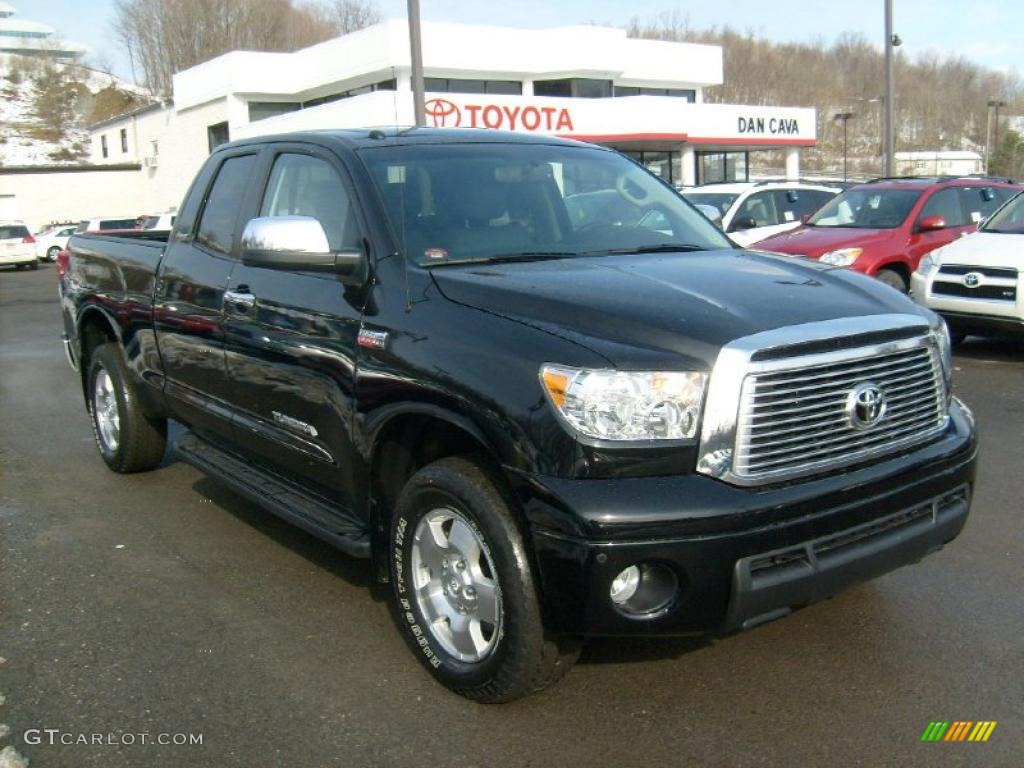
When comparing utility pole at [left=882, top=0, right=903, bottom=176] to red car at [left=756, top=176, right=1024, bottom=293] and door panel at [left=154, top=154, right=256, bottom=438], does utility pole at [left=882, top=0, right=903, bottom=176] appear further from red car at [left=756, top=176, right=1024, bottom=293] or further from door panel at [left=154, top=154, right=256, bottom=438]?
door panel at [left=154, top=154, right=256, bottom=438]

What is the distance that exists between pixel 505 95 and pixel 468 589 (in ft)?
115

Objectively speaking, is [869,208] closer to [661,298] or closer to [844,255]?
[844,255]

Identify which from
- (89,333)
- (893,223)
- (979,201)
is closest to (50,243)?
(893,223)

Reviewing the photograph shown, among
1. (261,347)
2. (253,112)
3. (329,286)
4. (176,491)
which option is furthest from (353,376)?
(253,112)

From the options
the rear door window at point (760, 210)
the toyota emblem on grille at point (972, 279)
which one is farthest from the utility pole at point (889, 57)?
the toyota emblem on grille at point (972, 279)

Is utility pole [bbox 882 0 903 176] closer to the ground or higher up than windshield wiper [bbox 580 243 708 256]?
higher up

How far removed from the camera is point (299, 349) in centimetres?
425

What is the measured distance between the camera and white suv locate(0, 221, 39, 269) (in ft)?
118

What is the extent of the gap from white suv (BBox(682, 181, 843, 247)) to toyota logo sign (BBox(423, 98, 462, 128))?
17.7m

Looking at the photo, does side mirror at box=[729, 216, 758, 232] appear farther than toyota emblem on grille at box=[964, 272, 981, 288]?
Yes

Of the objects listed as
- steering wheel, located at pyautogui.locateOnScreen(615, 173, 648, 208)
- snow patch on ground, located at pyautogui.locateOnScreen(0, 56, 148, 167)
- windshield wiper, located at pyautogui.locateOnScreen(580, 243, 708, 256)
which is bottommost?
windshield wiper, located at pyautogui.locateOnScreen(580, 243, 708, 256)

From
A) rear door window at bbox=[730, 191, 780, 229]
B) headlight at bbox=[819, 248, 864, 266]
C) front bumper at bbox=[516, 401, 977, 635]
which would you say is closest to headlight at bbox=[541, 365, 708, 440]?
front bumper at bbox=[516, 401, 977, 635]

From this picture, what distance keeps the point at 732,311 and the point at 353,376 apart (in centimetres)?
143

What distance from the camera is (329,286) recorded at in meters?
4.14
